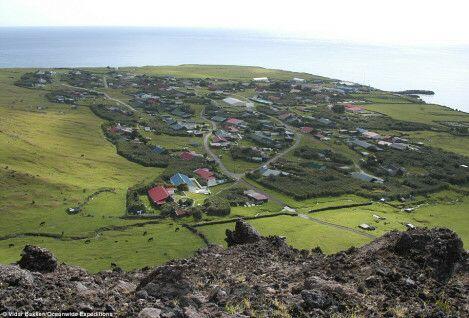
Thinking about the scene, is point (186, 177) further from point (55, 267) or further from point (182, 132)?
→ point (55, 267)

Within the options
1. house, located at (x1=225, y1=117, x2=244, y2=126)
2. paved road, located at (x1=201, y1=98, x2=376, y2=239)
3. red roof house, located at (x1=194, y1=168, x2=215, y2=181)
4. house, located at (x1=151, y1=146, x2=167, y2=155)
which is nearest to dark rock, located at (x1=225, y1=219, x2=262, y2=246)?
paved road, located at (x1=201, y1=98, x2=376, y2=239)

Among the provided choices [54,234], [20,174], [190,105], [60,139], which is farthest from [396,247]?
[190,105]

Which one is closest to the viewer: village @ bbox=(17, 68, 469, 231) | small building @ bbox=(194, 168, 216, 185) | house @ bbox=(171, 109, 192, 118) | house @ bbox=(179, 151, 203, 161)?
village @ bbox=(17, 68, 469, 231)

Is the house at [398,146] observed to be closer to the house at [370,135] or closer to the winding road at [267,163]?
the house at [370,135]

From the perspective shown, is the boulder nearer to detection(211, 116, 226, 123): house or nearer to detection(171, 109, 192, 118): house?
detection(211, 116, 226, 123): house

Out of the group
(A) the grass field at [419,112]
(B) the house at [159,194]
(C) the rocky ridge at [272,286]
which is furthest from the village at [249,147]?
(C) the rocky ridge at [272,286]

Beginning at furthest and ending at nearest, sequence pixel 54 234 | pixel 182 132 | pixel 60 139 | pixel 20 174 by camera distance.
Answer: pixel 182 132, pixel 60 139, pixel 20 174, pixel 54 234
